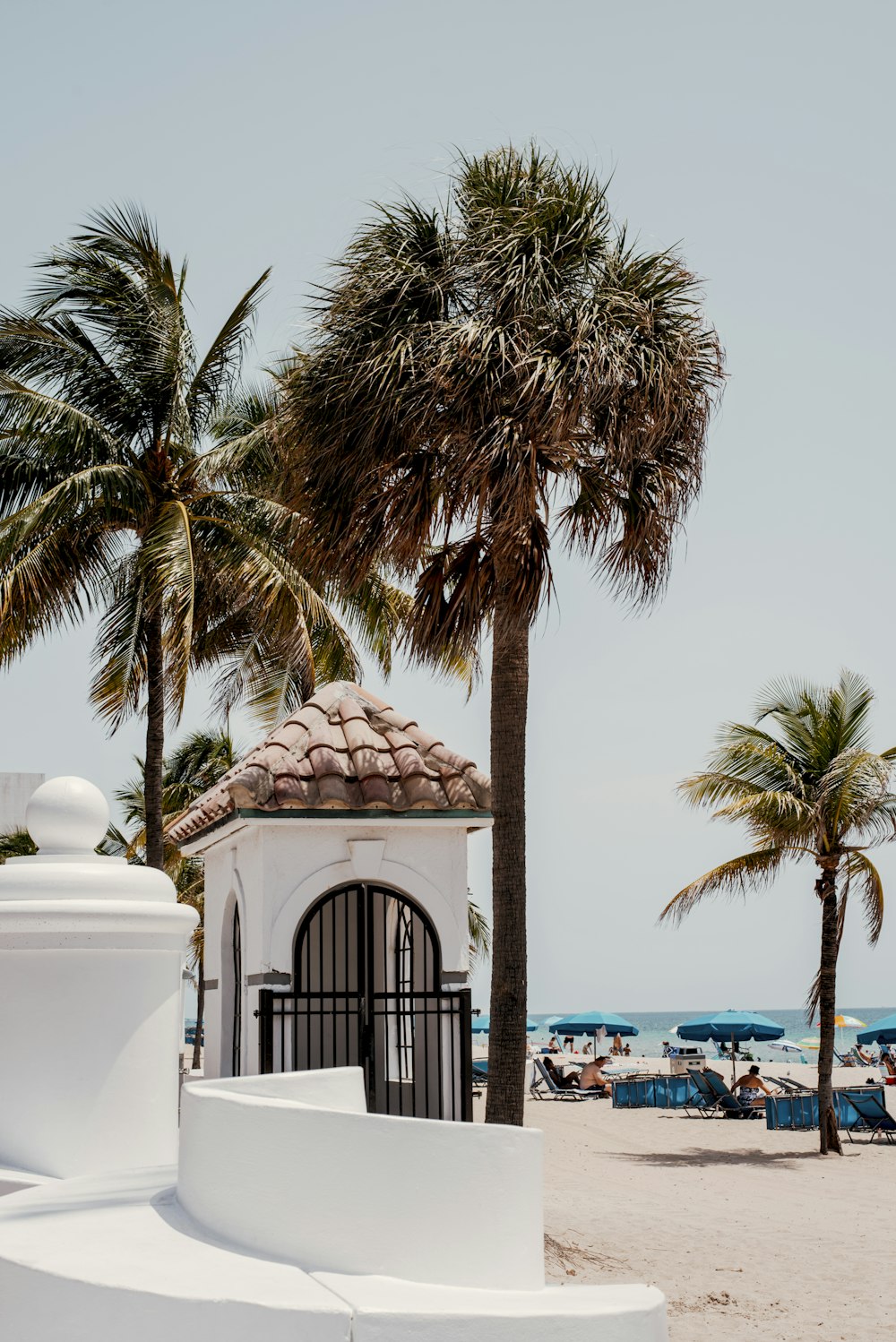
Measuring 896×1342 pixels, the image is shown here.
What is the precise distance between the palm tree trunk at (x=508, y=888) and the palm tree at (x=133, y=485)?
5270 millimetres

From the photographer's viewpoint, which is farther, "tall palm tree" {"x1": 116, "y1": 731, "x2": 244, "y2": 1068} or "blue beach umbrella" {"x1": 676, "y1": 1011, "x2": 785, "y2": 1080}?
"blue beach umbrella" {"x1": 676, "y1": 1011, "x2": 785, "y2": 1080}

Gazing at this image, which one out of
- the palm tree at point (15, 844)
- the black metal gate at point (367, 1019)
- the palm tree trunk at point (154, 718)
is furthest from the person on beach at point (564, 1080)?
the black metal gate at point (367, 1019)

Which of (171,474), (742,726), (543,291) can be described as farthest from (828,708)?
(543,291)

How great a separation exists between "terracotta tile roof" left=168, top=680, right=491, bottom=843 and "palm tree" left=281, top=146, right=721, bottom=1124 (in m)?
1.56

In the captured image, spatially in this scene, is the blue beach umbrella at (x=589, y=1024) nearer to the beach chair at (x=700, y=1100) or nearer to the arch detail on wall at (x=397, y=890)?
the beach chair at (x=700, y=1100)

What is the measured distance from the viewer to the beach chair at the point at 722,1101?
92.7ft

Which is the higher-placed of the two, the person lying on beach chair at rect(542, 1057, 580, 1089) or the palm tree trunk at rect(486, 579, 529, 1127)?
the palm tree trunk at rect(486, 579, 529, 1127)

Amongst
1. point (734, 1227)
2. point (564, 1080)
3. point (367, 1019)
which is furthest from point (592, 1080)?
Result: point (367, 1019)

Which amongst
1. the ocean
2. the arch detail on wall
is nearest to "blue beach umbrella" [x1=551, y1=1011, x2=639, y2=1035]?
the ocean

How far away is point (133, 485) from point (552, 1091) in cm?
2351

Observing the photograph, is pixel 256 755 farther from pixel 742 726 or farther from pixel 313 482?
pixel 742 726

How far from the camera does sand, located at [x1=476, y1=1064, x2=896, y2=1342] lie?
10.0 metres

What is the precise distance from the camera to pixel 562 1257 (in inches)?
422

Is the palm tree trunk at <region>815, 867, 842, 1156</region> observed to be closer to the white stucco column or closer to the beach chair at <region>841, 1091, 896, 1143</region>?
the beach chair at <region>841, 1091, 896, 1143</region>
